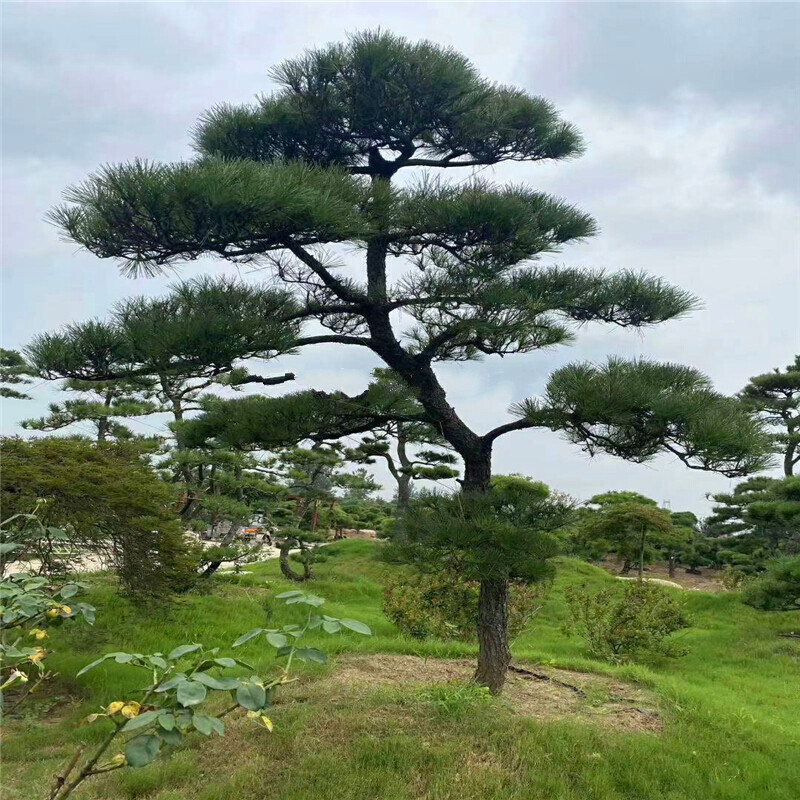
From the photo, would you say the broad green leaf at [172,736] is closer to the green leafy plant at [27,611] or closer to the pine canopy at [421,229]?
the green leafy plant at [27,611]

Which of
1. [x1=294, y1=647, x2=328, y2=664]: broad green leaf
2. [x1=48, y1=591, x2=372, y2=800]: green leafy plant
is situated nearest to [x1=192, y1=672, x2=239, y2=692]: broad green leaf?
[x1=48, y1=591, x2=372, y2=800]: green leafy plant

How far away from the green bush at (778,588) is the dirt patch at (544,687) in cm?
356

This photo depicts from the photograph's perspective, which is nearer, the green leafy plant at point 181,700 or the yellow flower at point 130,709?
the green leafy plant at point 181,700

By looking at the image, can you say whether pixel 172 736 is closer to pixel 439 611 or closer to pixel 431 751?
pixel 431 751

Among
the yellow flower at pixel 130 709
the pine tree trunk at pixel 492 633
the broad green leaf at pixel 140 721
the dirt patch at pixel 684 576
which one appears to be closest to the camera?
the broad green leaf at pixel 140 721

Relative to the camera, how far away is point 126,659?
1.07 metres

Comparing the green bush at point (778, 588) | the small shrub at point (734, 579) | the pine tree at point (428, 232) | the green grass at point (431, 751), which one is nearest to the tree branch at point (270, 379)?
the pine tree at point (428, 232)

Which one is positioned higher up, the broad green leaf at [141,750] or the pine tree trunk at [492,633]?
the broad green leaf at [141,750]

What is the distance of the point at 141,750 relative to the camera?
0.94m

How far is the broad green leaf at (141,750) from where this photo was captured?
0.93 m

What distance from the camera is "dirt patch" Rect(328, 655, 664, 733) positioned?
12.1 feet

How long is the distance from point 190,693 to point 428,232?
3.04 meters

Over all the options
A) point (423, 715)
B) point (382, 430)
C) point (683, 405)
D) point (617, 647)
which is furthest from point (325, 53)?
point (617, 647)

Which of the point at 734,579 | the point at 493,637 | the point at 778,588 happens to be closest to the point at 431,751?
the point at 493,637
